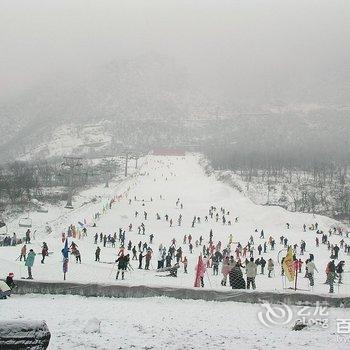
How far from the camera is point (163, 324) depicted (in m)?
12.2

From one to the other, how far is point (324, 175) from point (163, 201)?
83433 mm

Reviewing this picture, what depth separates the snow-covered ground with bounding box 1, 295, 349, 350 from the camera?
10383mm

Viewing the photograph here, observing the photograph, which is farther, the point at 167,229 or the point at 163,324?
the point at 167,229

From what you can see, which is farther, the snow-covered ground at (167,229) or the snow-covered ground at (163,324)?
the snow-covered ground at (167,229)

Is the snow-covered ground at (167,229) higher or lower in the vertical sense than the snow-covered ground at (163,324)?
higher

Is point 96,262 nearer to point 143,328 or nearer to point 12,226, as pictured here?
point 143,328

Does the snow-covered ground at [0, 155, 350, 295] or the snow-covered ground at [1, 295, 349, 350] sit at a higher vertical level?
the snow-covered ground at [0, 155, 350, 295]

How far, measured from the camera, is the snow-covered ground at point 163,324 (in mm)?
10383

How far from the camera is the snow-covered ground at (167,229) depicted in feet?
71.1

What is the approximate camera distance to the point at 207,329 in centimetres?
1182

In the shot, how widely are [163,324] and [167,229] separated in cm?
3489

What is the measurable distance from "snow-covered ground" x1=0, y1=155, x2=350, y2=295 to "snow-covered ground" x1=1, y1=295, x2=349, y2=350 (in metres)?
2.24

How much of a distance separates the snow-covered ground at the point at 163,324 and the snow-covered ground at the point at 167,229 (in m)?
2.24

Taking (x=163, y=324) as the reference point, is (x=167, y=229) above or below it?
above
